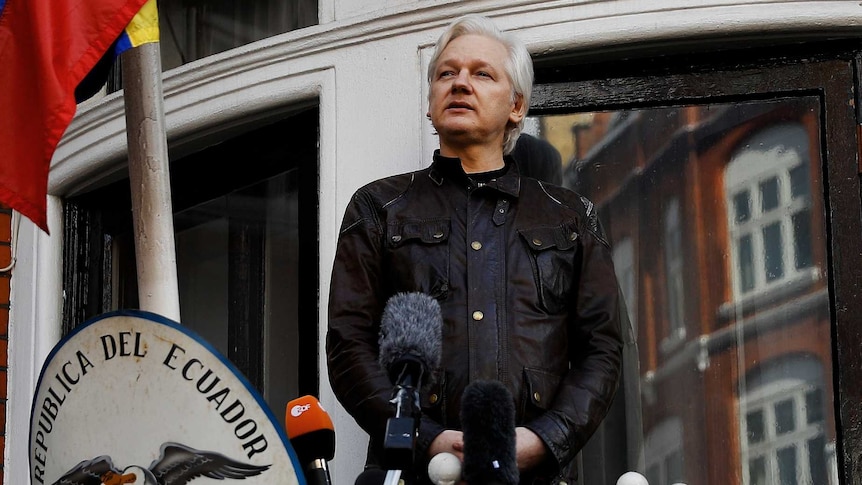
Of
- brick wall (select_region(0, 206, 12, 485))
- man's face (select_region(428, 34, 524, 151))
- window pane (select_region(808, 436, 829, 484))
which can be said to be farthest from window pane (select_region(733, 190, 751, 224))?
brick wall (select_region(0, 206, 12, 485))

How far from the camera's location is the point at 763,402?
15.5 ft

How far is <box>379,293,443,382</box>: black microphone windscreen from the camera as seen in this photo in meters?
3.38

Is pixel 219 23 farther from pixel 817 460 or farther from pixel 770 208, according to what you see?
pixel 817 460

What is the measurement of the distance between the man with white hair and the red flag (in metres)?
0.77

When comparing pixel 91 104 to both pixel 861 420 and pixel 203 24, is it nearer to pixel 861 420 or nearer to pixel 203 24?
pixel 203 24

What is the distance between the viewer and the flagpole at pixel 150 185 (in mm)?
4105

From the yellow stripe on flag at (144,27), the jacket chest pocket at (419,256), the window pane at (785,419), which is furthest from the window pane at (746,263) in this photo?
the yellow stripe on flag at (144,27)

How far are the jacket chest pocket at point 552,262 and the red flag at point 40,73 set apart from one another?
1.15m

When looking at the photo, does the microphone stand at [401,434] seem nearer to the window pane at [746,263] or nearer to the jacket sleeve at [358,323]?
the jacket sleeve at [358,323]

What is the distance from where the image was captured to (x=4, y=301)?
5.87 meters

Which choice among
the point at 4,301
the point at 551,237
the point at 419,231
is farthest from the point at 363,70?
the point at 4,301

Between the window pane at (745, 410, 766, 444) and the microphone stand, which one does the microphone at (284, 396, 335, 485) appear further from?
the window pane at (745, 410, 766, 444)

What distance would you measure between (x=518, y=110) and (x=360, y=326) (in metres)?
0.76

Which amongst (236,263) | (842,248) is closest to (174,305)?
(236,263)
